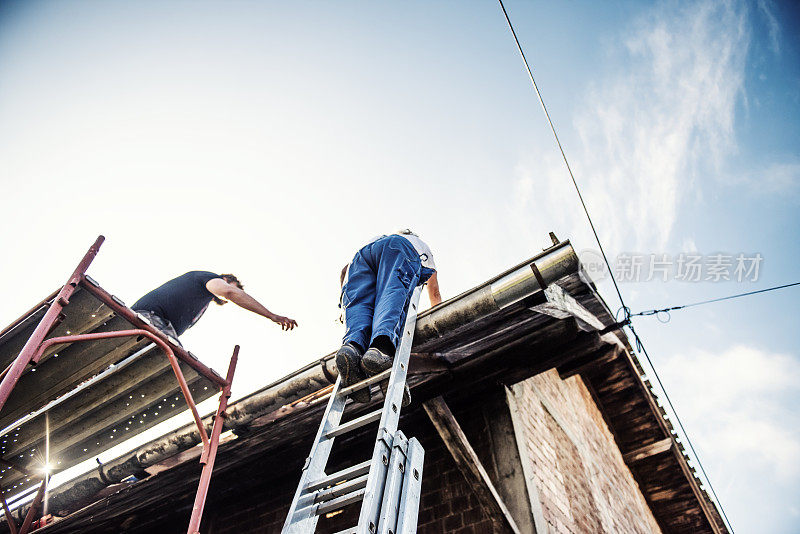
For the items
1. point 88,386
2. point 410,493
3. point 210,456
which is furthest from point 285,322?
point 410,493

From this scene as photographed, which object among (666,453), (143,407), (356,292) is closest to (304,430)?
(143,407)

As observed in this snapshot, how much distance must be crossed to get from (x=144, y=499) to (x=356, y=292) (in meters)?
3.70

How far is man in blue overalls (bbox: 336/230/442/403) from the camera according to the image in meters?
2.27

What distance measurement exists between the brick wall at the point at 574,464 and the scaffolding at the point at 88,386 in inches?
100

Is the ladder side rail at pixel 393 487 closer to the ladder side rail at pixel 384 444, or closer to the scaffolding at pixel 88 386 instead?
the ladder side rail at pixel 384 444

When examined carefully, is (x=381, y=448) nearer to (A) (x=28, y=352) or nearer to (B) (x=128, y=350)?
(A) (x=28, y=352)

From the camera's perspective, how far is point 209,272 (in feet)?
15.1

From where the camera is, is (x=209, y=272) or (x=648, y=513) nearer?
A: (x=209, y=272)

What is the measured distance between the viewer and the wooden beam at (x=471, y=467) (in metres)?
3.11

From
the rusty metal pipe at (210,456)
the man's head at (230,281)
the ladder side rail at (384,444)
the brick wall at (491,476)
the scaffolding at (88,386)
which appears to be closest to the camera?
the ladder side rail at (384,444)

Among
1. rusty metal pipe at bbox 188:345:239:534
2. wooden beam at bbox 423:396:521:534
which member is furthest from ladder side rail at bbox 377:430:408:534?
rusty metal pipe at bbox 188:345:239:534

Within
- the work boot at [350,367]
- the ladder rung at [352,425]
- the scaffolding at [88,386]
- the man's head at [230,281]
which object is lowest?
the ladder rung at [352,425]

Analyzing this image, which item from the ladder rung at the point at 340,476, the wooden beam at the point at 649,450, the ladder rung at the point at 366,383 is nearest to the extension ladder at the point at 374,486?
the ladder rung at the point at 340,476

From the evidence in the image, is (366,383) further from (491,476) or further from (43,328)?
(43,328)
